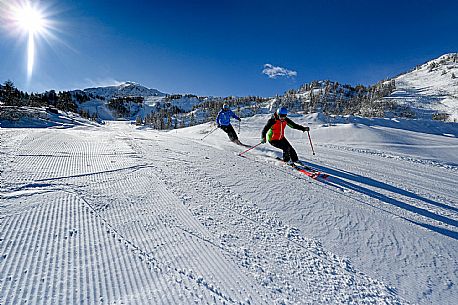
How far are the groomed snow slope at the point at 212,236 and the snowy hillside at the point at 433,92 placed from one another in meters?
126

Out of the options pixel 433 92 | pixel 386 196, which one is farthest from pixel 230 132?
pixel 433 92

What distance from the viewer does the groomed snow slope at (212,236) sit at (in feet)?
6.79

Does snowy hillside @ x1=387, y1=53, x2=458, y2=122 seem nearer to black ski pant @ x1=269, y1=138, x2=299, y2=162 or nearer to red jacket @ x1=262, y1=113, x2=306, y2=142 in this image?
red jacket @ x1=262, y1=113, x2=306, y2=142

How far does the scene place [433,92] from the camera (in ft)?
476

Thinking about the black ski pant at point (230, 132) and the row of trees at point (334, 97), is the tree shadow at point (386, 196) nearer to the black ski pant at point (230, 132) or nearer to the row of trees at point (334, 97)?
the black ski pant at point (230, 132)

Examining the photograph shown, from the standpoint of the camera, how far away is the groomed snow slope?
6.79 ft

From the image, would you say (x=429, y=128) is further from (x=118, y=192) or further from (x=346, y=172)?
(x=118, y=192)

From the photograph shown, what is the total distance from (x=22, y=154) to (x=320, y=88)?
20809 cm

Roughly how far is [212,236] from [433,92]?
660 ft

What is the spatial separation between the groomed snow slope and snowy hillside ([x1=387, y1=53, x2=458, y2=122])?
12616 cm

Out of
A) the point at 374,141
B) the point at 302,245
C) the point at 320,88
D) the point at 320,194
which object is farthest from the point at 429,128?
the point at 320,88

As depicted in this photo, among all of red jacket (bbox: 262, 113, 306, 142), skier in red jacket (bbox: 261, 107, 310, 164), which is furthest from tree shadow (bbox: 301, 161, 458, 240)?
A: red jacket (bbox: 262, 113, 306, 142)

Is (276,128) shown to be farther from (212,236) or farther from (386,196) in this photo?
(212,236)

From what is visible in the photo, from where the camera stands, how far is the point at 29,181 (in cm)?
379
